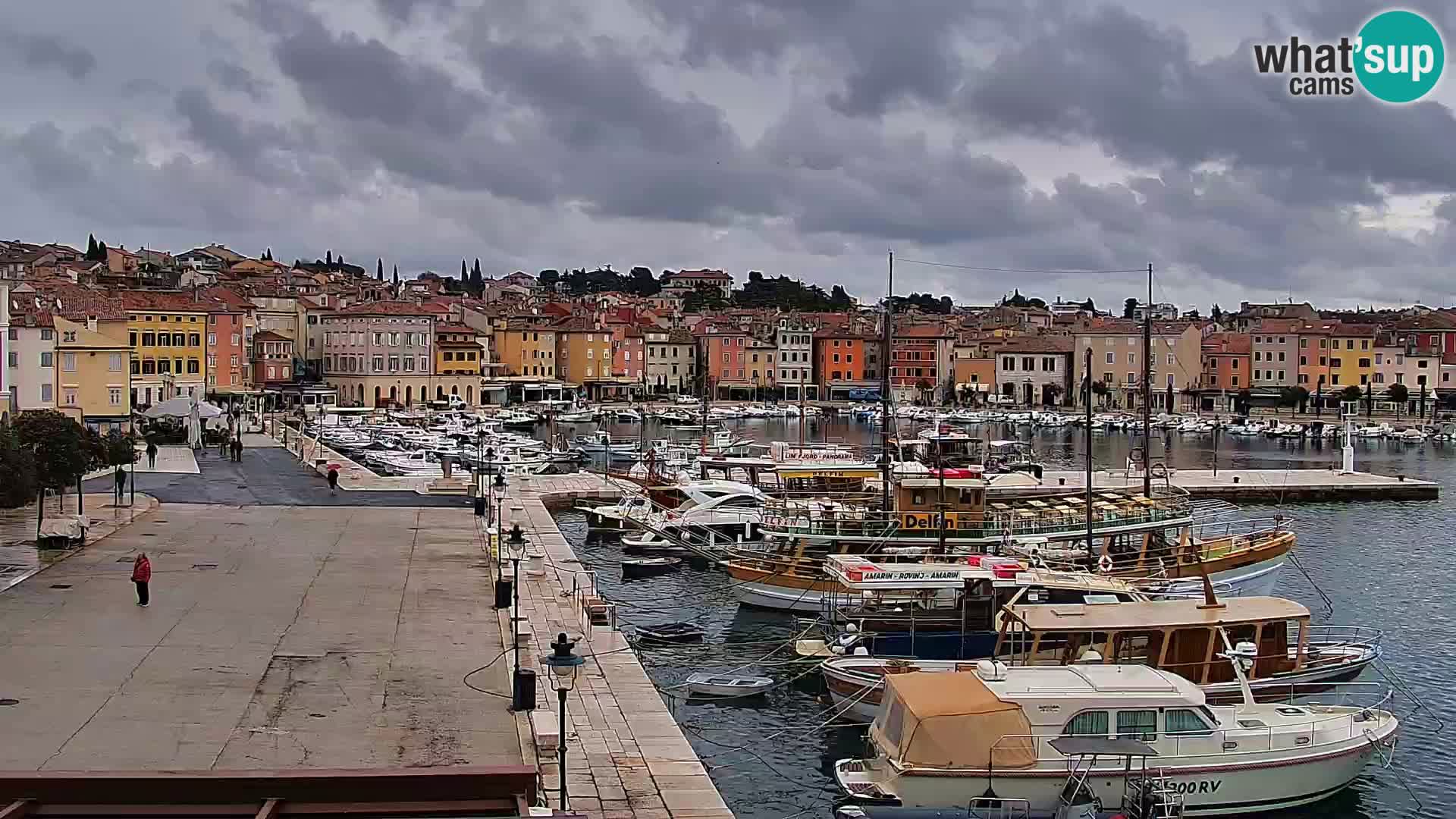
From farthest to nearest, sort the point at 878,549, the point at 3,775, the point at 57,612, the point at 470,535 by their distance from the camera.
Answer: the point at 470,535
the point at 878,549
the point at 57,612
the point at 3,775

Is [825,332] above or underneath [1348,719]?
above

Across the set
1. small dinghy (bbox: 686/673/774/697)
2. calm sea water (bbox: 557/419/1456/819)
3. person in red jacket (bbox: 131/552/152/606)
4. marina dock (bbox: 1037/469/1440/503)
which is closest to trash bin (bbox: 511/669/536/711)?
calm sea water (bbox: 557/419/1456/819)

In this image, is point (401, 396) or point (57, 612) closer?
point (57, 612)

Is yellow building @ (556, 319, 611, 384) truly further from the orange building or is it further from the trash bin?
the trash bin

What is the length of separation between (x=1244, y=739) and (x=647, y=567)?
17824 millimetres

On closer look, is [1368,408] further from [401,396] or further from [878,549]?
[878,549]

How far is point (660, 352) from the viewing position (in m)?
122

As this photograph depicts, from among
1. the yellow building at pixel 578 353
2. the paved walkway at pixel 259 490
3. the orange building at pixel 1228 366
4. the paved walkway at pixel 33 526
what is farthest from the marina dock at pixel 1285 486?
the yellow building at pixel 578 353

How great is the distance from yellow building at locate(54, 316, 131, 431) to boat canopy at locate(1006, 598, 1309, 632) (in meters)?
40.4

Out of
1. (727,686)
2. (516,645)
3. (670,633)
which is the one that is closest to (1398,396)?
(670,633)

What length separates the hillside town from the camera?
92.1 meters

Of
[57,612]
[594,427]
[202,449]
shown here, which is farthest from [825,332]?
[57,612]

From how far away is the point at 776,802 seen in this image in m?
16.3

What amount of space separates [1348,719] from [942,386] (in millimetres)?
105509
